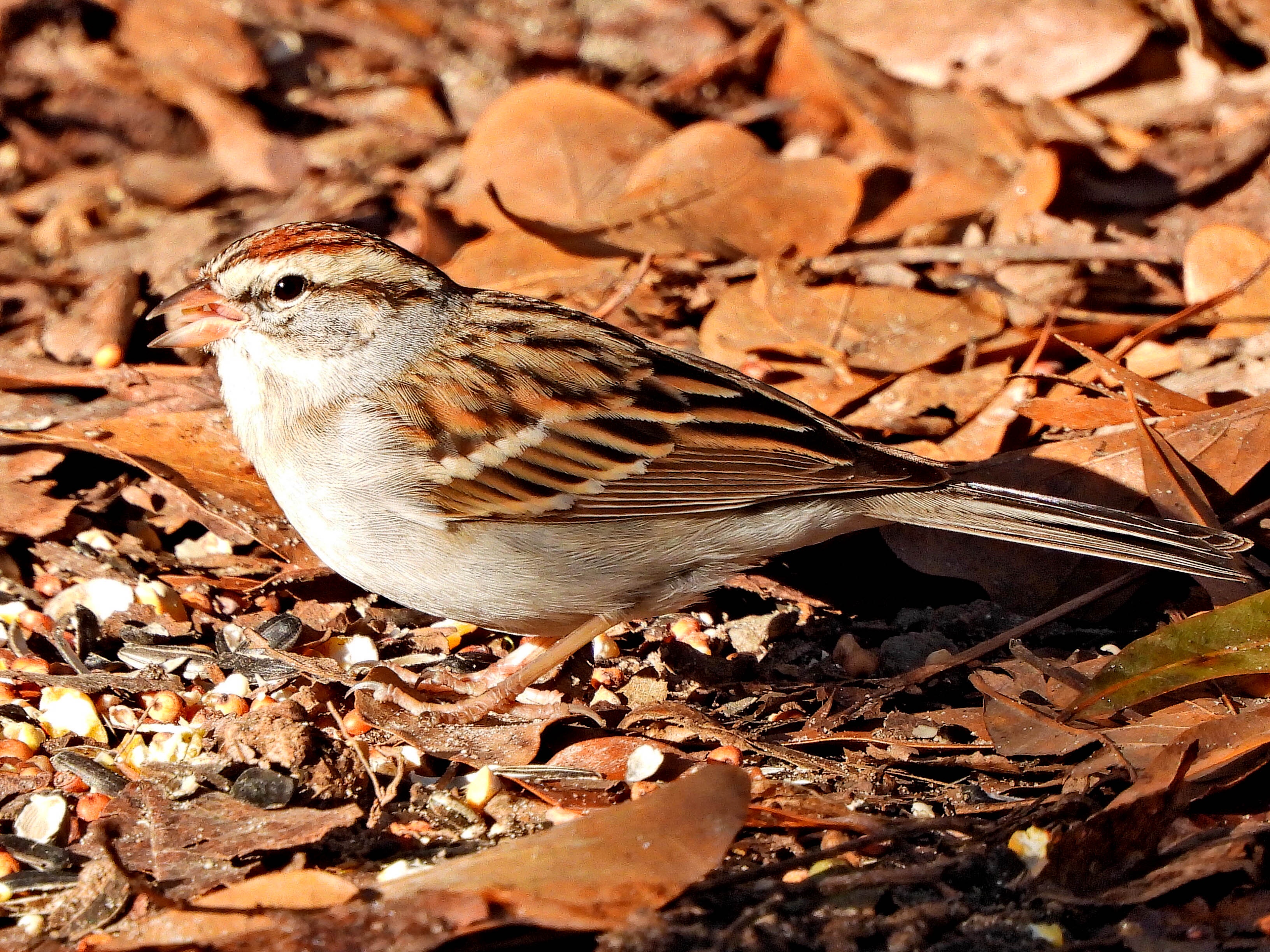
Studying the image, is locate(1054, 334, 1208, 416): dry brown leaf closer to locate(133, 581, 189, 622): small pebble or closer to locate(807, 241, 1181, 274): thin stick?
locate(807, 241, 1181, 274): thin stick

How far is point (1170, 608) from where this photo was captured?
4047 millimetres

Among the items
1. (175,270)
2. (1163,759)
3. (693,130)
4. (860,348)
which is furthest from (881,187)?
(1163,759)

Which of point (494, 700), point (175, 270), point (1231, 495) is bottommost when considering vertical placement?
point (494, 700)

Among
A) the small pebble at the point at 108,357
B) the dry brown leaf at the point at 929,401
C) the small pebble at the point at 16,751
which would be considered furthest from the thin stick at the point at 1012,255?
the small pebble at the point at 16,751

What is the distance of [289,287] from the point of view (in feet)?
12.9

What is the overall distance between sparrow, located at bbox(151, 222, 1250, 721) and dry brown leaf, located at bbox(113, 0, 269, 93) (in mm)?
3057

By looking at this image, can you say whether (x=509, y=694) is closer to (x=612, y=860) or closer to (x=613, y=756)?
(x=613, y=756)

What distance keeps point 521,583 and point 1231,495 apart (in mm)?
2076

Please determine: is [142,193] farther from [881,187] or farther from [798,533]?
[798,533]

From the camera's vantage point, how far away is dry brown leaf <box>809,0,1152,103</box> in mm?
6258

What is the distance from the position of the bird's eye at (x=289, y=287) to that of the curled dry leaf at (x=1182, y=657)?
2.28m

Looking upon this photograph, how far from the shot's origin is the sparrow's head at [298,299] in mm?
3893

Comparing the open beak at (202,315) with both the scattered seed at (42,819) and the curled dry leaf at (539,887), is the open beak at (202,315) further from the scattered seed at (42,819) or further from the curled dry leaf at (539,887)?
the curled dry leaf at (539,887)

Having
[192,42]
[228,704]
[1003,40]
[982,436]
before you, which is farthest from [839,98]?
[228,704]
